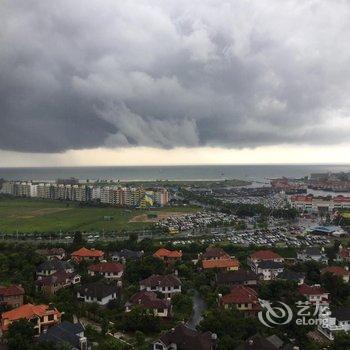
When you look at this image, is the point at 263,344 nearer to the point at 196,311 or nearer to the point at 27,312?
the point at 196,311

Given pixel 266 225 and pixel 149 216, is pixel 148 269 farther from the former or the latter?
pixel 149 216

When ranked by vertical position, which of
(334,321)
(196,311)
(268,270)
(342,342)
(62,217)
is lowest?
(196,311)

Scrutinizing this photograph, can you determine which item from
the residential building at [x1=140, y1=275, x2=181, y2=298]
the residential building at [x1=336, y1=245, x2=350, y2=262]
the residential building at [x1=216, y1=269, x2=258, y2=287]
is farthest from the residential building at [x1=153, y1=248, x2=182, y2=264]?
the residential building at [x1=336, y1=245, x2=350, y2=262]

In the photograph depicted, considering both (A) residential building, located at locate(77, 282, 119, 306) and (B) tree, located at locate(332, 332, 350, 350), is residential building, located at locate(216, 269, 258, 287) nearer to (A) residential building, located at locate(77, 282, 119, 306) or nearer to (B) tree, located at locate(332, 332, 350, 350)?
(A) residential building, located at locate(77, 282, 119, 306)

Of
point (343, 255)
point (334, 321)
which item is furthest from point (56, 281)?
point (343, 255)

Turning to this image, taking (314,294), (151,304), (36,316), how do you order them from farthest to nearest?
(314,294)
(151,304)
(36,316)

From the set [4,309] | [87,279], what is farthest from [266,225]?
[4,309]
